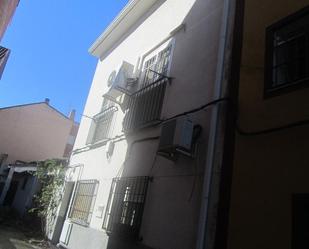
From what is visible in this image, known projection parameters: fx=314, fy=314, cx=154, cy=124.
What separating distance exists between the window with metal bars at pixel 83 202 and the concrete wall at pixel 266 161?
5.20 meters

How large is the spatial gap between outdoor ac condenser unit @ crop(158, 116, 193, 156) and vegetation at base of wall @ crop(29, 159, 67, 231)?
7227mm

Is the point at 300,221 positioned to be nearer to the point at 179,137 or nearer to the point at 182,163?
the point at 179,137

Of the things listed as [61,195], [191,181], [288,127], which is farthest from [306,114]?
[61,195]

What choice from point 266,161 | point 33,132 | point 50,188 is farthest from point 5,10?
point 33,132

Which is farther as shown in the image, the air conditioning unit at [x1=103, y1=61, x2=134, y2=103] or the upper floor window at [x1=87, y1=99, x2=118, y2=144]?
the upper floor window at [x1=87, y1=99, x2=118, y2=144]

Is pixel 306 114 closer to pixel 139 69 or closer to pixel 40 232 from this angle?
pixel 139 69

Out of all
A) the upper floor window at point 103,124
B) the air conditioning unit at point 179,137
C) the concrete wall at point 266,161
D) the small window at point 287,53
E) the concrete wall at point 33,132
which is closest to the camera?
the concrete wall at point 266,161

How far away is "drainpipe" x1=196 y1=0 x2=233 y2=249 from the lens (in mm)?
4477

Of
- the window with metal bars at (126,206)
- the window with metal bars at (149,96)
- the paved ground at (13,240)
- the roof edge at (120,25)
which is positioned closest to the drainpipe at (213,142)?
the window with metal bars at (149,96)

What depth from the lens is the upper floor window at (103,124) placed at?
374 inches

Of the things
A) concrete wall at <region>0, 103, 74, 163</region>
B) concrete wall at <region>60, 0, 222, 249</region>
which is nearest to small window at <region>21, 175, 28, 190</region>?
concrete wall at <region>0, 103, 74, 163</region>

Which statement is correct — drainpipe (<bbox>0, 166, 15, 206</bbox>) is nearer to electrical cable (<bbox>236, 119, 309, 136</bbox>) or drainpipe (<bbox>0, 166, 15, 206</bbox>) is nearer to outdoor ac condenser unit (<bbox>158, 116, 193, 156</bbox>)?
outdoor ac condenser unit (<bbox>158, 116, 193, 156</bbox>)

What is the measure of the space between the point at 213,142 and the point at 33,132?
84.9ft

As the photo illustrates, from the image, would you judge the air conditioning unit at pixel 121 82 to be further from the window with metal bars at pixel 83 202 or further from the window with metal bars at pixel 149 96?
the window with metal bars at pixel 83 202
